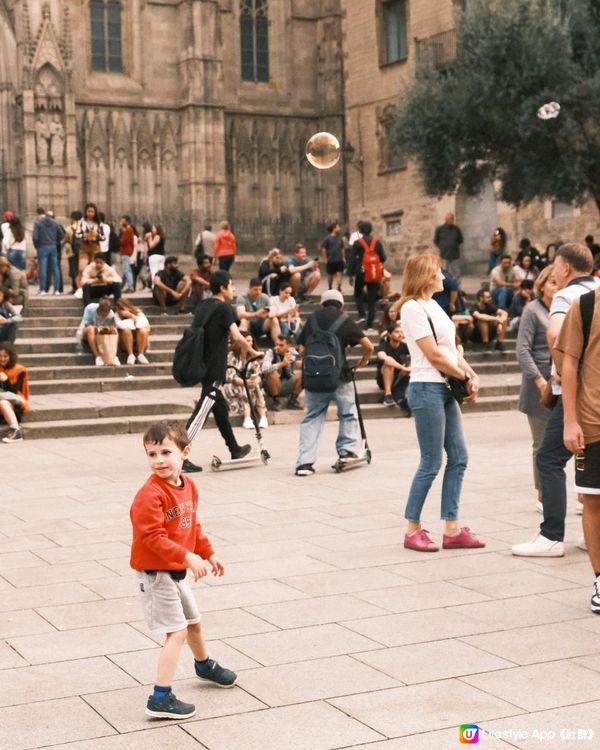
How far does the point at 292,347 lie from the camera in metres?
16.8

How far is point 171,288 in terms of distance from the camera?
21.9m

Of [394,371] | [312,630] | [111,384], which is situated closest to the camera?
[312,630]

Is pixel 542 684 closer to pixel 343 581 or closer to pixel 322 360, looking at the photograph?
pixel 343 581

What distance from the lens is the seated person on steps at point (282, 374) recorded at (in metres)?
16.1

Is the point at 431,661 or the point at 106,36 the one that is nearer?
the point at 431,661

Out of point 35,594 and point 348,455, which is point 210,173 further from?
point 35,594

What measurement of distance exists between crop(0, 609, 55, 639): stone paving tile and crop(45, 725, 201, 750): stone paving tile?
5.31 feet

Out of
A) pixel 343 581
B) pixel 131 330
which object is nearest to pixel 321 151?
pixel 131 330

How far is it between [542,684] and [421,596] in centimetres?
164

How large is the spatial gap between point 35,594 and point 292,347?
982 cm

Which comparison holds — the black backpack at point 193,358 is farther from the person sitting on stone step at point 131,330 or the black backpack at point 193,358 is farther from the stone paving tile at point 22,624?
the person sitting on stone step at point 131,330

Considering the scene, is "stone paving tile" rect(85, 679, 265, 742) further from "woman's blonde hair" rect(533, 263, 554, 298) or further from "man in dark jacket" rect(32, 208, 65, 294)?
"man in dark jacket" rect(32, 208, 65, 294)

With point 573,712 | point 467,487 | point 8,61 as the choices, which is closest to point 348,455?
point 467,487


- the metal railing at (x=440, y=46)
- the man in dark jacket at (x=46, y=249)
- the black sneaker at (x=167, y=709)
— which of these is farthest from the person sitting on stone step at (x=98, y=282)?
the black sneaker at (x=167, y=709)
